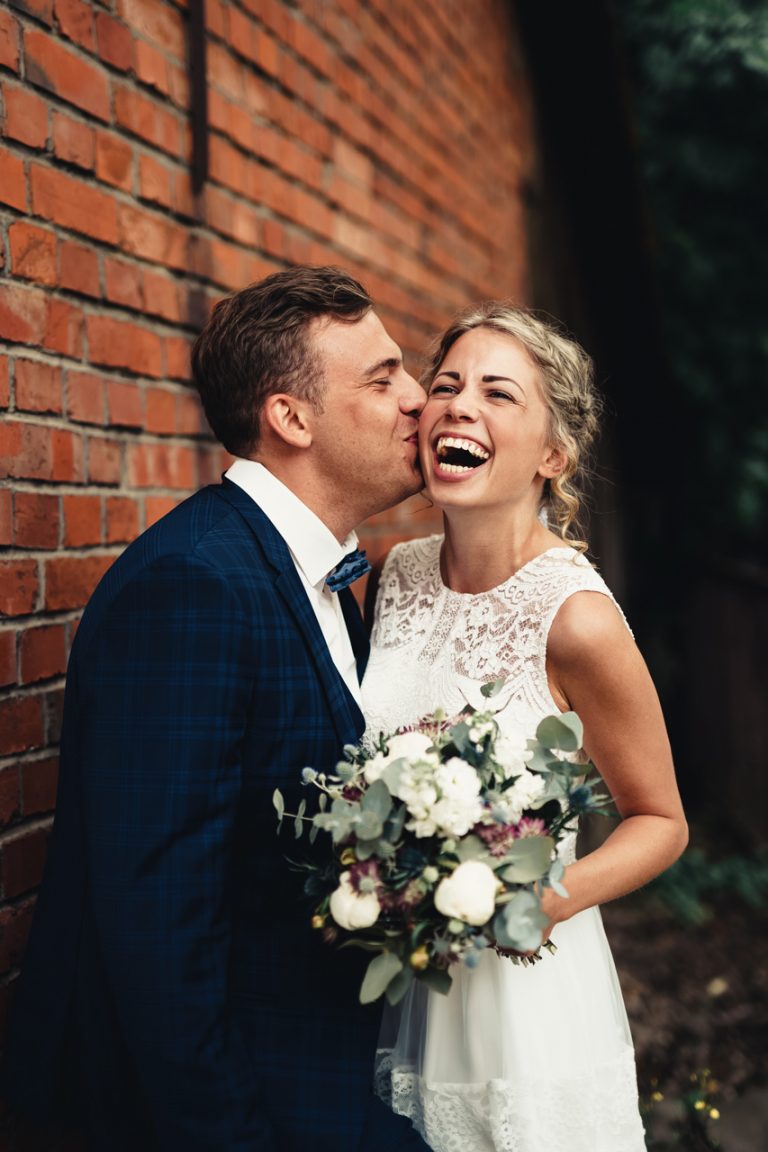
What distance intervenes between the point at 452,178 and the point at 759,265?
3944mm

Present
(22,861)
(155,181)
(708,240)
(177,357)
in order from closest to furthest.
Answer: (22,861) < (155,181) < (177,357) < (708,240)

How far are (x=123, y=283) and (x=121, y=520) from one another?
0.53 m

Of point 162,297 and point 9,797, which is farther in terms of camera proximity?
point 162,297

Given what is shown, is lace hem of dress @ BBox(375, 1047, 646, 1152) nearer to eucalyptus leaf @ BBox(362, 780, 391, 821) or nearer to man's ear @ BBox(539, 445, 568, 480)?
eucalyptus leaf @ BBox(362, 780, 391, 821)

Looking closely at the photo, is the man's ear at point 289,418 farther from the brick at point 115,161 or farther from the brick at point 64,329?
the brick at point 115,161

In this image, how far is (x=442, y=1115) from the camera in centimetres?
195

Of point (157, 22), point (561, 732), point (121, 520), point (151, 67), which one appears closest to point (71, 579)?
point (121, 520)

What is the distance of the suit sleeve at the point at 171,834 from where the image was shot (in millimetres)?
1622

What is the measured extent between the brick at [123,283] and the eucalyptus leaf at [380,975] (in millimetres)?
1494

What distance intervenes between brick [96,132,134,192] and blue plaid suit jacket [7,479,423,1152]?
2.58 feet

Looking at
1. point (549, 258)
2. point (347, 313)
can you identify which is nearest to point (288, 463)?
point (347, 313)

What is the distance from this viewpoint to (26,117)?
189 cm

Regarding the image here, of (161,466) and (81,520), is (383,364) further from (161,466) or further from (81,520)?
(81,520)

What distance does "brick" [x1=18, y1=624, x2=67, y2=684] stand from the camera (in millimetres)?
1931
